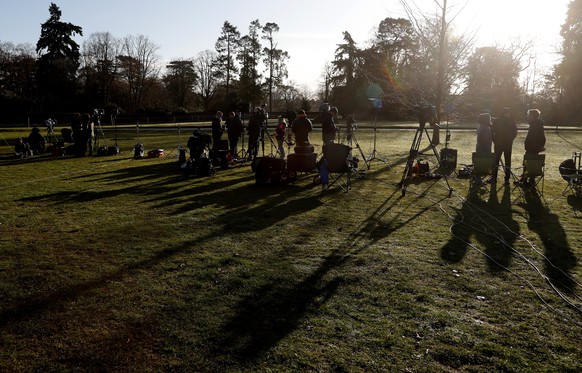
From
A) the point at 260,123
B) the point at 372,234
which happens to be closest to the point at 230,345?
the point at 372,234

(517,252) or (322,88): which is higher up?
(322,88)

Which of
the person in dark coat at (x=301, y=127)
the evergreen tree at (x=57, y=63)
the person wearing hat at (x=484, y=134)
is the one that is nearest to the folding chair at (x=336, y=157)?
the person in dark coat at (x=301, y=127)

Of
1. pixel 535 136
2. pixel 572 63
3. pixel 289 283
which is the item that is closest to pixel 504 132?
pixel 535 136

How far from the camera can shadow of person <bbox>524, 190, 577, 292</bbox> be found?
575 cm

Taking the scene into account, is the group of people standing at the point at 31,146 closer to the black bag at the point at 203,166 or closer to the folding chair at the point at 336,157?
the black bag at the point at 203,166

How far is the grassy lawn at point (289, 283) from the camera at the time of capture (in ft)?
12.9

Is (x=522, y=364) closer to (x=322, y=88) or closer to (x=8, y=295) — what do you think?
(x=8, y=295)

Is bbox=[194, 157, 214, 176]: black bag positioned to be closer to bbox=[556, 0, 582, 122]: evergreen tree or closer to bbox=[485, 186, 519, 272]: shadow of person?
bbox=[485, 186, 519, 272]: shadow of person

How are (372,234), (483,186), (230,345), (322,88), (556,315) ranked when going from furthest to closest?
(322,88), (483,186), (372,234), (556,315), (230,345)

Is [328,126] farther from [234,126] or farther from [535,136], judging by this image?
[535,136]

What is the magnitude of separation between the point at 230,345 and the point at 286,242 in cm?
317

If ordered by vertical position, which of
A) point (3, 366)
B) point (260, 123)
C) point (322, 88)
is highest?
point (322, 88)

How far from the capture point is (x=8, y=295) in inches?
199

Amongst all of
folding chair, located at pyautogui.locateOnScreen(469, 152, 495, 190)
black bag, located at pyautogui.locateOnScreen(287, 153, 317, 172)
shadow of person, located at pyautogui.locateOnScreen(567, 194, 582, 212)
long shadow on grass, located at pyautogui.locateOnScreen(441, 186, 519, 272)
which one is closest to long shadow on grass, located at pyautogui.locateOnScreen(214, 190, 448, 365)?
long shadow on grass, located at pyautogui.locateOnScreen(441, 186, 519, 272)
